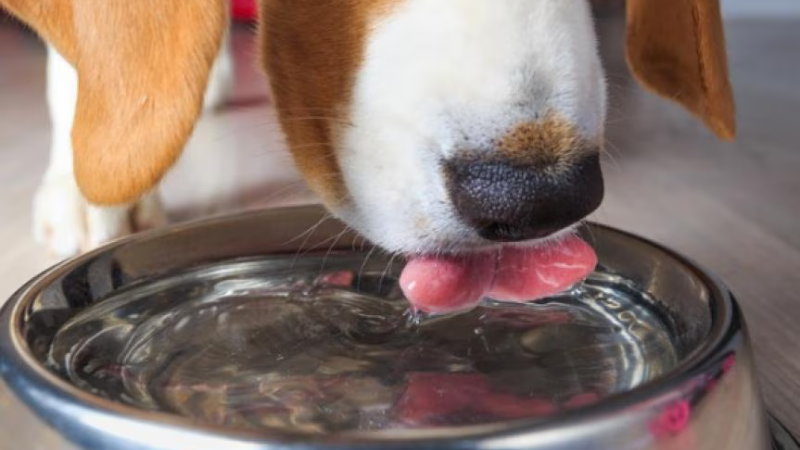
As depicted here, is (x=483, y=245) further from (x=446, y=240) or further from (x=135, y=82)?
(x=135, y=82)

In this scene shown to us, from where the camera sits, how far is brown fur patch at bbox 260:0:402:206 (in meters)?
0.96

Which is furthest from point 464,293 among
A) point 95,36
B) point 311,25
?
point 95,36

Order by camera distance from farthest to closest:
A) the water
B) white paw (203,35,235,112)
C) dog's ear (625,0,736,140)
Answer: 1. white paw (203,35,235,112)
2. dog's ear (625,0,736,140)
3. the water

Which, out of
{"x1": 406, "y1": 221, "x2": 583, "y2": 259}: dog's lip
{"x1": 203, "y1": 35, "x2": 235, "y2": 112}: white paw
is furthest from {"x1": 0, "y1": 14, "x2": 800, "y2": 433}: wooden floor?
{"x1": 406, "y1": 221, "x2": 583, "y2": 259}: dog's lip

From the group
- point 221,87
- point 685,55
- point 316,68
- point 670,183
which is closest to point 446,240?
point 316,68

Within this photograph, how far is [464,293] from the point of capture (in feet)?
2.98

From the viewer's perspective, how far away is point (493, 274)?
92 cm

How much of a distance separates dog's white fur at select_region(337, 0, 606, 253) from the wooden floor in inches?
9.6

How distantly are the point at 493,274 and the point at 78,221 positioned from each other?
67 centimetres

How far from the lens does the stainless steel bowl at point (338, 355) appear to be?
0.63 m

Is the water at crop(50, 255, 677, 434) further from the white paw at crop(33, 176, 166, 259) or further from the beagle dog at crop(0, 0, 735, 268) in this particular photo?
the white paw at crop(33, 176, 166, 259)

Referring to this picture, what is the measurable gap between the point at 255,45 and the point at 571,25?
14.2 inches

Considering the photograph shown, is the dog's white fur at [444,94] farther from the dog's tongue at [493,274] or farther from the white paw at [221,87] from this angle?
the white paw at [221,87]

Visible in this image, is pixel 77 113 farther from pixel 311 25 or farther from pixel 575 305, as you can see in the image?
pixel 575 305
